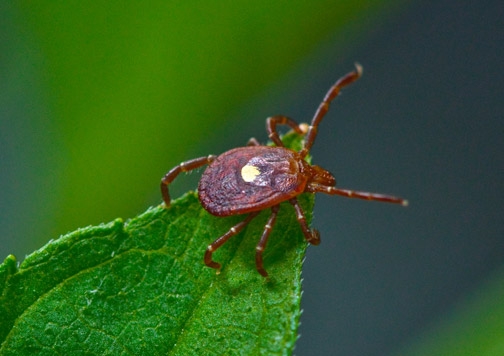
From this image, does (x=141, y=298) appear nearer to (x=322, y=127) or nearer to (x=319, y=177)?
(x=319, y=177)

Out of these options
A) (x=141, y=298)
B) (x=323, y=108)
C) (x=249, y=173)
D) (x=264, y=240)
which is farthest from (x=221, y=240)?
(x=323, y=108)

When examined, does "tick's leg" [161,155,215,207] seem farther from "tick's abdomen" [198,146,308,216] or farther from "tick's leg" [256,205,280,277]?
"tick's leg" [256,205,280,277]

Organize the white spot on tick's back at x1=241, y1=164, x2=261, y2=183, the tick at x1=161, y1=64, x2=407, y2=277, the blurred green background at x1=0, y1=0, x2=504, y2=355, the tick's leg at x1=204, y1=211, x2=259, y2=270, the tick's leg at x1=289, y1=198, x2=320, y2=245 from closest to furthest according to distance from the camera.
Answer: the tick's leg at x1=204, y1=211, x2=259, y2=270 → the tick's leg at x1=289, y1=198, x2=320, y2=245 → the tick at x1=161, y1=64, x2=407, y2=277 → the white spot on tick's back at x1=241, y1=164, x2=261, y2=183 → the blurred green background at x1=0, y1=0, x2=504, y2=355

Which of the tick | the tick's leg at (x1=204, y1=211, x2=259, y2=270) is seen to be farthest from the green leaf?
the tick

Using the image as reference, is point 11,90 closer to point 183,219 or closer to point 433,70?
point 183,219

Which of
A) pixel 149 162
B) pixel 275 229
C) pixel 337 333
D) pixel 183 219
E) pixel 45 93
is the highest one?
pixel 45 93

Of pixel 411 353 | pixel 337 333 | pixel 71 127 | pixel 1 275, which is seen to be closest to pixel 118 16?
pixel 71 127
